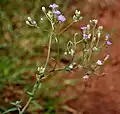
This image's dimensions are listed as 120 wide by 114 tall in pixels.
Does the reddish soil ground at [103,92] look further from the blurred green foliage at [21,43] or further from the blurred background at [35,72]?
the blurred green foliage at [21,43]

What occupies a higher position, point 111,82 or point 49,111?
point 111,82

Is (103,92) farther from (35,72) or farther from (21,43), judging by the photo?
(21,43)

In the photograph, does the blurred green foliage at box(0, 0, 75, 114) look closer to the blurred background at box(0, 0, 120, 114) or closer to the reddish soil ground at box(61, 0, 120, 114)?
the blurred background at box(0, 0, 120, 114)

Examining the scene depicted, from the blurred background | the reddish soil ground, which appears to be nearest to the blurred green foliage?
the blurred background

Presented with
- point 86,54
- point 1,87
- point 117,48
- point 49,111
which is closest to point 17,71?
point 1,87

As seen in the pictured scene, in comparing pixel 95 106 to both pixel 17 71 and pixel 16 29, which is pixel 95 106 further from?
pixel 16 29

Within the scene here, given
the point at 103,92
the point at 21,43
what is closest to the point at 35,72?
the point at 21,43

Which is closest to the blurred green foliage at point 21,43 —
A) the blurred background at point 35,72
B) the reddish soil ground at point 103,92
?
the blurred background at point 35,72

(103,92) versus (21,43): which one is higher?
(21,43)
